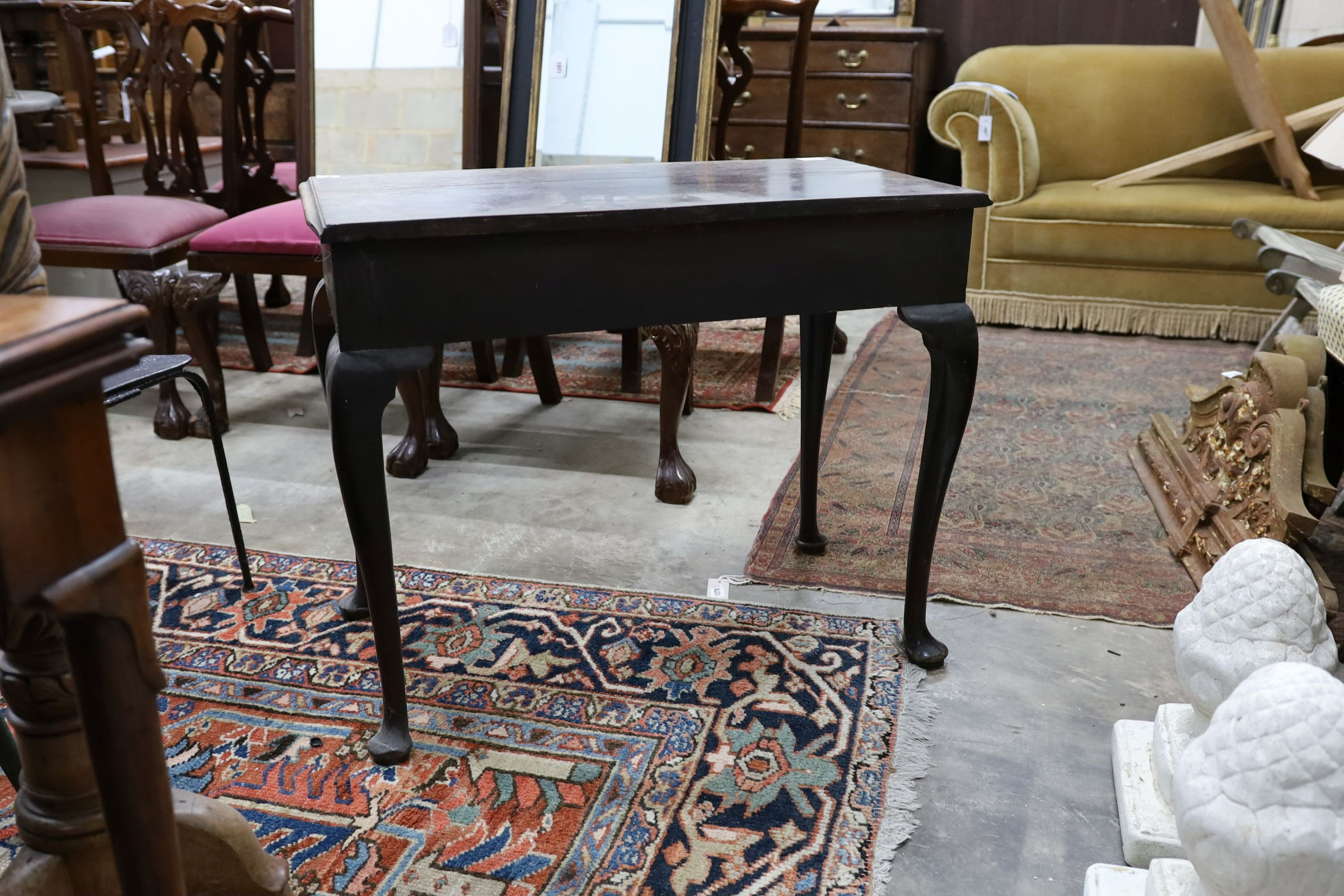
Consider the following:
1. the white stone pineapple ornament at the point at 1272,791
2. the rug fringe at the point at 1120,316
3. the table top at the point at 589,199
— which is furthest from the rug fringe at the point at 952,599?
the rug fringe at the point at 1120,316

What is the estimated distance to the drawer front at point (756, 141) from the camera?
5078 millimetres

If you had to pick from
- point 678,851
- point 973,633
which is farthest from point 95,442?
point 973,633

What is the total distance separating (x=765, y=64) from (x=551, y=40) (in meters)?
2.19

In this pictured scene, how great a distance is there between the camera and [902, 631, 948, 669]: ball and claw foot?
1801 mm

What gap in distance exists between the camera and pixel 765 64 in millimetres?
5098

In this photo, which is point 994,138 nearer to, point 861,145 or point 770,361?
point 861,145

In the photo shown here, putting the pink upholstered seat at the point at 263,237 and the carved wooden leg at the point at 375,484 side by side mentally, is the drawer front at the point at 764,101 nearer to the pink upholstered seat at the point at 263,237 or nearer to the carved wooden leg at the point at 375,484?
the pink upholstered seat at the point at 263,237

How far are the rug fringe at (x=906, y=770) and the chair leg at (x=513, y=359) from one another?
2099mm

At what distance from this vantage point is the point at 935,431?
1.69m

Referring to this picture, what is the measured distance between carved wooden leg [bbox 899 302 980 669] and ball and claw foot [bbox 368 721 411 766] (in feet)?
2.84

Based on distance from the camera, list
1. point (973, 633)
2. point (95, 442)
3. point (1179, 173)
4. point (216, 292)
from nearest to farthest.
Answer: point (95, 442) → point (973, 633) → point (216, 292) → point (1179, 173)

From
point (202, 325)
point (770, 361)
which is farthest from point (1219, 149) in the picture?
point (202, 325)

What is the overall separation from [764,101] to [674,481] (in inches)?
126

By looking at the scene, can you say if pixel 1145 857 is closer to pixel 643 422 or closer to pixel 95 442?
pixel 95 442
